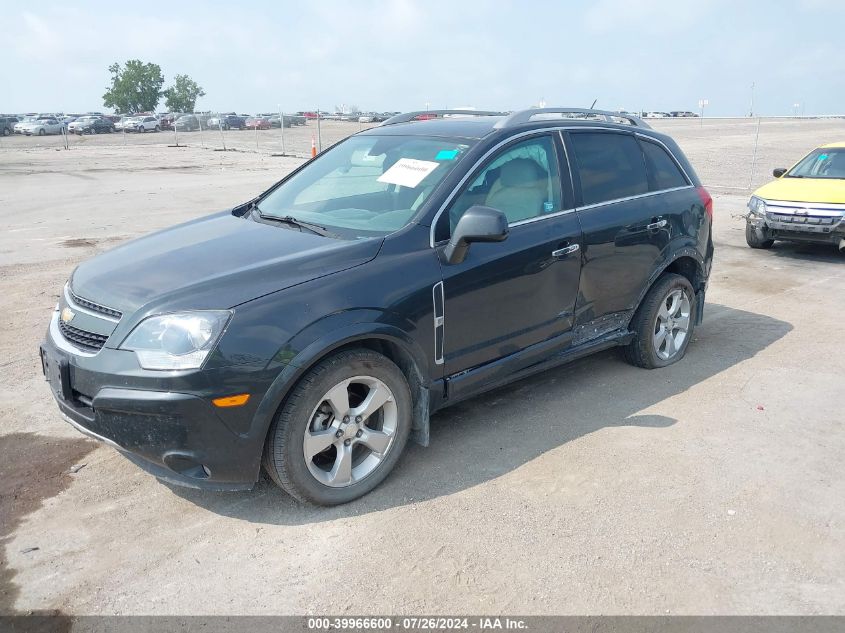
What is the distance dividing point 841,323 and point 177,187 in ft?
49.0

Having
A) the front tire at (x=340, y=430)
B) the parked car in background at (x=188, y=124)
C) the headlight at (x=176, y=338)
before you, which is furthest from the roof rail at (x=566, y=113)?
the parked car in background at (x=188, y=124)

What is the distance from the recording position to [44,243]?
33.1 ft

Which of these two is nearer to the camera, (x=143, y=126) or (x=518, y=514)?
(x=518, y=514)

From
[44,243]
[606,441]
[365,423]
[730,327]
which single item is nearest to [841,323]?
[730,327]

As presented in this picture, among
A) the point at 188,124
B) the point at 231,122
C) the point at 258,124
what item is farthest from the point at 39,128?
the point at 258,124

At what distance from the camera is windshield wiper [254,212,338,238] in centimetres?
386

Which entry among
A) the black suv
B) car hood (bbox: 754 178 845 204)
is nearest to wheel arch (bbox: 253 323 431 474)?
the black suv

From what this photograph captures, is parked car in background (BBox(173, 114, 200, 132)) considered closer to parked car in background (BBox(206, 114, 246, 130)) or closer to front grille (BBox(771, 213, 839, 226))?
parked car in background (BBox(206, 114, 246, 130))

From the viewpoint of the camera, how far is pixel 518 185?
4273 millimetres

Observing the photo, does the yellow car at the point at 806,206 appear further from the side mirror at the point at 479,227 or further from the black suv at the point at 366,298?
the side mirror at the point at 479,227

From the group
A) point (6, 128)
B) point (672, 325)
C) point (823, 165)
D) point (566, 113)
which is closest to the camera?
point (566, 113)

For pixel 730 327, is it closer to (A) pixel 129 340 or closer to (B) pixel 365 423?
(B) pixel 365 423

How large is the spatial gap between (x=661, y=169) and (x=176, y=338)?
3841 millimetres

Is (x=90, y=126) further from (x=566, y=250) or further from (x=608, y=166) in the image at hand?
(x=566, y=250)
